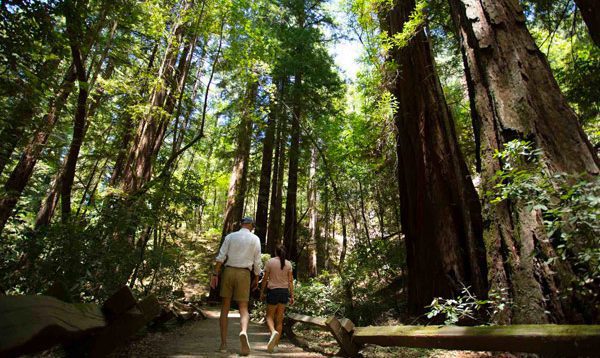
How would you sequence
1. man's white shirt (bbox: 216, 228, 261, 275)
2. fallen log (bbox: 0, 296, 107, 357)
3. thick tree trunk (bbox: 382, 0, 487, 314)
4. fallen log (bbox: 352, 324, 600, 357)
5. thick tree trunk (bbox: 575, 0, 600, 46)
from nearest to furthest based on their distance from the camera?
1. fallen log (bbox: 0, 296, 107, 357)
2. fallen log (bbox: 352, 324, 600, 357)
3. thick tree trunk (bbox: 575, 0, 600, 46)
4. man's white shirt (bbox: 216, 228, 261, 275)
5. thick tree trunk (bbox: 382, 0, 487, 314)

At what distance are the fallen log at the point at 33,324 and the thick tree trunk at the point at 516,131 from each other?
147 inches

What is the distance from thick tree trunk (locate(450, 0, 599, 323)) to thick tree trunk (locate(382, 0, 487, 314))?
8.41 feet

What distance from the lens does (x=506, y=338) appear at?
2691 millimetres

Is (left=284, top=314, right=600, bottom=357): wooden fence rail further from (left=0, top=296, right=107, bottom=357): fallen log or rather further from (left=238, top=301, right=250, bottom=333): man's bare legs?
(left=0, top=296, right=107, bottom=357): fallen log

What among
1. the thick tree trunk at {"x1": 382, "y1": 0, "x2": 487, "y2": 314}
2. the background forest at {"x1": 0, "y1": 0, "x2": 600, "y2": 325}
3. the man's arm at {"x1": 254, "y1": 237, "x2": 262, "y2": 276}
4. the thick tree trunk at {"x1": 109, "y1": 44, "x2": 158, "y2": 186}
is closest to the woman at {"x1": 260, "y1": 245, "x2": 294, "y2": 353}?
the man's arm at {"x1": 254, "y1": 237, "x2": 262, "y2": 276}

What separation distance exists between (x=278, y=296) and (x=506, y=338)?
14.0 ft

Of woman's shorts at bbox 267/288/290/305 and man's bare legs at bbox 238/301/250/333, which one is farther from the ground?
woman's shorts at bbox 267/288/290/305

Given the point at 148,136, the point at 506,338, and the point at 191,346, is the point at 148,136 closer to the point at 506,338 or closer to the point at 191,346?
the point at 191,346

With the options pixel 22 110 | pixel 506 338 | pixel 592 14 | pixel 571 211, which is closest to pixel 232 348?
pixel 506 338

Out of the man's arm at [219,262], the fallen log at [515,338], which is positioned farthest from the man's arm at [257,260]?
the fallen log at [515,338]

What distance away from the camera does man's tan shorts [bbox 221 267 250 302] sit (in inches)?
207

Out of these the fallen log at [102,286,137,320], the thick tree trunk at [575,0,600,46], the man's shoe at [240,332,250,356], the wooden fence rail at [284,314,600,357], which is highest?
the thick tree trunk at [575,0,600,46]

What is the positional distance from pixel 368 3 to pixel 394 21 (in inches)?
55.9

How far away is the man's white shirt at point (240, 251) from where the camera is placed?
5.39m
